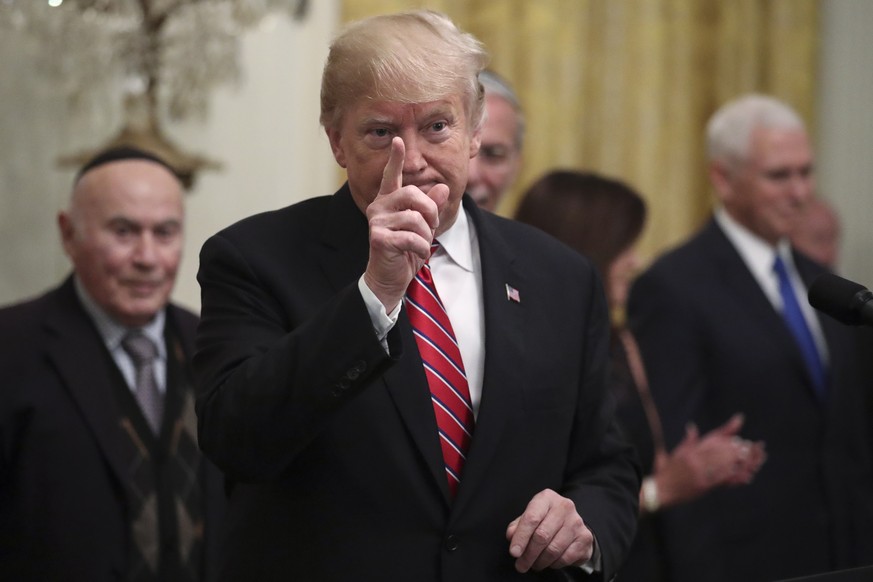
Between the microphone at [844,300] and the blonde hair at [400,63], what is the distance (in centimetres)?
64

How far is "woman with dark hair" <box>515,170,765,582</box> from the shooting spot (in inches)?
140

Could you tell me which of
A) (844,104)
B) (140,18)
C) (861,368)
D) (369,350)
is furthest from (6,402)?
(844,104)

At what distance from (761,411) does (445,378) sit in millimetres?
1966

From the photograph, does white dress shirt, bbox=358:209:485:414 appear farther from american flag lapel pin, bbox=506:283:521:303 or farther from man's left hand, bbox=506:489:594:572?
man's left hand, bbox=506:489:594:572

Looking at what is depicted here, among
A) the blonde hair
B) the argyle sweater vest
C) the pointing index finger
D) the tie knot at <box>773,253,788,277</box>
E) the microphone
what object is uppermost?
the blonde hair

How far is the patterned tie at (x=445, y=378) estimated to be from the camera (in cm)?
212

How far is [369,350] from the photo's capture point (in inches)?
75.3

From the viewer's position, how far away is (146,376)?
334 centimetres

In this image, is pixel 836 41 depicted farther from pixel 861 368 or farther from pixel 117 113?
pixel 117 113

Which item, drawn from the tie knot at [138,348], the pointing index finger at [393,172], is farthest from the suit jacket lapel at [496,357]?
the tie knot at [138,348]

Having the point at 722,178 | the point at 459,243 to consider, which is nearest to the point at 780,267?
the point at 722,178

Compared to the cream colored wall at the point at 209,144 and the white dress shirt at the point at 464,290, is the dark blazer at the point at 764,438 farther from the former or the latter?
the cream colored wall at the point at 209,144

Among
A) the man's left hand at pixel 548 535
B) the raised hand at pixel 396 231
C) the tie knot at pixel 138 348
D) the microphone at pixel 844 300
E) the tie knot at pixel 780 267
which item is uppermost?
the raised hand at pixel 396 231

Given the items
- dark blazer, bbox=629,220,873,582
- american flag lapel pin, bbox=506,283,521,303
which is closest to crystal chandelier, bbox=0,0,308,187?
dark blazer, bbox=629,220,873,582
